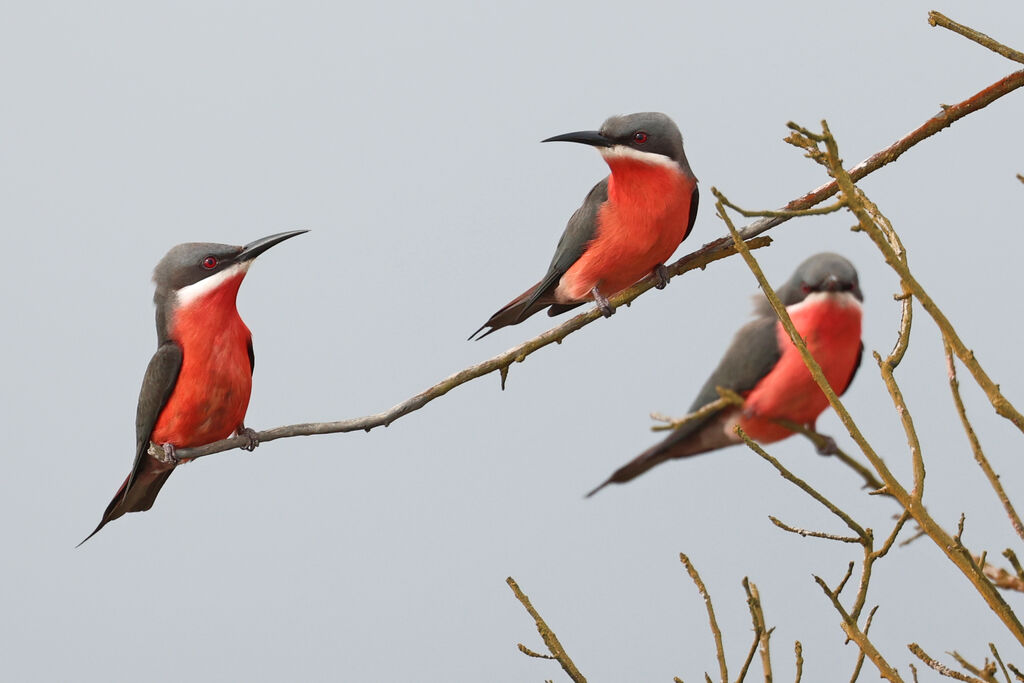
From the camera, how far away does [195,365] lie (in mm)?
1580

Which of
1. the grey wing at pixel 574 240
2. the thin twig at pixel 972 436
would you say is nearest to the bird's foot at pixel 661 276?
the grey wing at pixel 574 240

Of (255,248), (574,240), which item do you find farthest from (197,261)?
(574,240)

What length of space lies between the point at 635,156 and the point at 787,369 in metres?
0.53

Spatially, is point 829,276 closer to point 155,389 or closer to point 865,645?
point 865,645

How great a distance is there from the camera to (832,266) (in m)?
0.86

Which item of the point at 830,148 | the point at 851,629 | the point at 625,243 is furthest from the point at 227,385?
the point at 830,148

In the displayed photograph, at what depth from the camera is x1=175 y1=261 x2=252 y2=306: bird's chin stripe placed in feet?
5.03

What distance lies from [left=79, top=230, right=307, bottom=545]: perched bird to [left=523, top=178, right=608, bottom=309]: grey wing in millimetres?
398

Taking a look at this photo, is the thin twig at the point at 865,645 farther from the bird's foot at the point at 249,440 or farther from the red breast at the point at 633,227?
the bird's foot at the point at 249,440

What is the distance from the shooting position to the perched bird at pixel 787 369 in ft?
2.84

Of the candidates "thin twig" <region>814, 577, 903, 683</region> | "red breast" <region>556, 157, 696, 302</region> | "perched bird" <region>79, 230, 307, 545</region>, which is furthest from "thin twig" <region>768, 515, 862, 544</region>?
"perched bird" <region>79, 230, 307, 545</region>

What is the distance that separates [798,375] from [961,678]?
437mm

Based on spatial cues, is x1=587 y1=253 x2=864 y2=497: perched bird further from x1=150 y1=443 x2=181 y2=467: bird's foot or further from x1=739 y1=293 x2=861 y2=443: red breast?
x1=150 y1=443 x2=181 y2=467: bird's foot

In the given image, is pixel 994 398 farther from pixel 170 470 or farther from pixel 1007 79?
pixel 170 470
